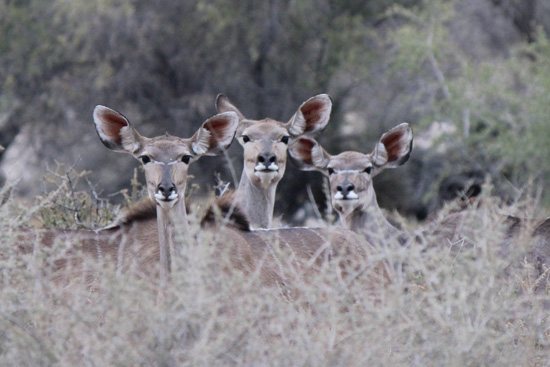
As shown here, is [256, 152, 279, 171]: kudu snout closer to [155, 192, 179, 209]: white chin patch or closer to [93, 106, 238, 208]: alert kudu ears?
[93, 106, 238, 208]: alert kudu ears

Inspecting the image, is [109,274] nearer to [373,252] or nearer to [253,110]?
[373,252]

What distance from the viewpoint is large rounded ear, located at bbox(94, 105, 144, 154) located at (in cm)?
525

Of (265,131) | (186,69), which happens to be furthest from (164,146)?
(186,69)

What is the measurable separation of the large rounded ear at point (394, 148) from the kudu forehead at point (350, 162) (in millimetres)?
79

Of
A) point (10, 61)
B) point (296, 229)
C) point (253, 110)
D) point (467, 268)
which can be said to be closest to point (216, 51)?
point (253, 110)

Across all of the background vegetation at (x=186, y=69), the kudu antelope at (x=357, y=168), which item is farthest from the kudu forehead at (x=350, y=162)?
the background vegetation at (x=186, y=69)

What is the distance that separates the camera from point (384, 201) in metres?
12.7

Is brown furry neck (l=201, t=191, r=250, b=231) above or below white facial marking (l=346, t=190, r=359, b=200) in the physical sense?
above

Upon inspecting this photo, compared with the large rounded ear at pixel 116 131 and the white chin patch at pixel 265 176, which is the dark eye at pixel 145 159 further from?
the white chin patch at pixel 265 176

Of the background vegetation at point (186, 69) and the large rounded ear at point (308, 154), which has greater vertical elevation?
the large rounded ear at point (308, 154)

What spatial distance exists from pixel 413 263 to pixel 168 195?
4.79 feet

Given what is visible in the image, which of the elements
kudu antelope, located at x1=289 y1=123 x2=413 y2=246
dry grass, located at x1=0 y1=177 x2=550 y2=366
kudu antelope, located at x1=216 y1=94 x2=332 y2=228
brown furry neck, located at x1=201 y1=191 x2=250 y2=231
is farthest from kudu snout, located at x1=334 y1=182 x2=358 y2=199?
dry grass, located at x1=0 y1=177 x2=550 y2=366

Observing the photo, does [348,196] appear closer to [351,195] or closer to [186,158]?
[351,195]

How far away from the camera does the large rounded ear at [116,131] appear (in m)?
5.25
